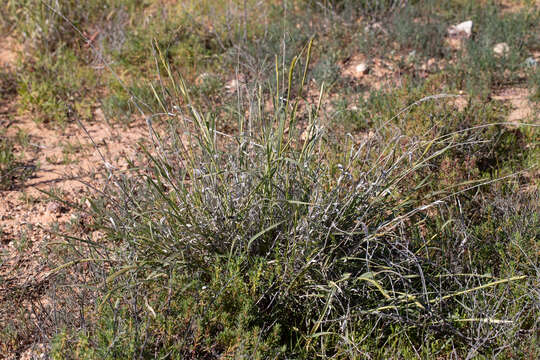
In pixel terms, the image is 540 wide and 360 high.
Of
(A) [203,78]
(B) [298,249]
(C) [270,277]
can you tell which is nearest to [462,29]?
(A) [203,78]

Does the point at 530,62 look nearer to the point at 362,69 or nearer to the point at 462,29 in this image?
the point at 462,29

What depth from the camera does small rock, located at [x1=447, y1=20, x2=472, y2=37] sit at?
207 inches

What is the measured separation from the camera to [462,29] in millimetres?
5309

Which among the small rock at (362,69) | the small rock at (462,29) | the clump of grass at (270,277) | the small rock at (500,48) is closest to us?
the clump of grass at (270,277)

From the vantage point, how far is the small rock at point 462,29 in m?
5.27

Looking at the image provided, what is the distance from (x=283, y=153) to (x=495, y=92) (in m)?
2.94

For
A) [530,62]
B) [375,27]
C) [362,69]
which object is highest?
[375,27]

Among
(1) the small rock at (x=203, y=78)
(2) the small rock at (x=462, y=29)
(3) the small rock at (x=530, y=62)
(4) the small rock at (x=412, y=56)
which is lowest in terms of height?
(3) the small rock at (x=530, y=62)

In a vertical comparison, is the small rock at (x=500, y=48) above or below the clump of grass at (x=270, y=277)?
below

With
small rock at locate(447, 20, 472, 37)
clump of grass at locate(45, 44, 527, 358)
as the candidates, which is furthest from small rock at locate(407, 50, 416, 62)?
clump of grass at locate(45, 44, 527, 358)

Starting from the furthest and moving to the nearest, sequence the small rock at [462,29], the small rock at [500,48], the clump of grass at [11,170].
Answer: the small rock at [462,29], the small rock at [500,48], the clump of grass at [11,170]

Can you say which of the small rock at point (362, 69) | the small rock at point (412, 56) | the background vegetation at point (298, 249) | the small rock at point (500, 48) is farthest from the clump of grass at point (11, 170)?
the small rock at point (500, 48)

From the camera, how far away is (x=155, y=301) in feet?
7.89

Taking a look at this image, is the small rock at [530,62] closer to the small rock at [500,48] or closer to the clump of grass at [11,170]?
the small rock at [500,48]
